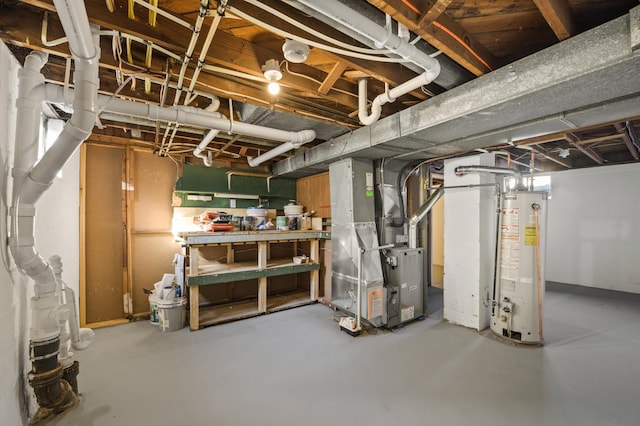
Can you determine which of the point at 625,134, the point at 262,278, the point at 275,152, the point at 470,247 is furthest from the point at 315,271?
the point at 625,134

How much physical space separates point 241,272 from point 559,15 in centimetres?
348

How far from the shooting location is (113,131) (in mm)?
3439

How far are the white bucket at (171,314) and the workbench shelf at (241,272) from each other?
0.42 feet

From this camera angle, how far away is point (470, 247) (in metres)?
3.17

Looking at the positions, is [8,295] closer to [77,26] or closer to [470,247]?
[77,26]

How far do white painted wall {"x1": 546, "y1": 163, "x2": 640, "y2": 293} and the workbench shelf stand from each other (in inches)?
190

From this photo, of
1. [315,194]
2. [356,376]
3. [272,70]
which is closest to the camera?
[272,70]

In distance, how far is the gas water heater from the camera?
2.71m

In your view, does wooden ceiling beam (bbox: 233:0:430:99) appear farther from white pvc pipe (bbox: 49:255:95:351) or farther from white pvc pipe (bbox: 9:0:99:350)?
white pvc pipe (bbox: 49:255:95:351)

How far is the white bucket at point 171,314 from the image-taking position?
10.1 ft

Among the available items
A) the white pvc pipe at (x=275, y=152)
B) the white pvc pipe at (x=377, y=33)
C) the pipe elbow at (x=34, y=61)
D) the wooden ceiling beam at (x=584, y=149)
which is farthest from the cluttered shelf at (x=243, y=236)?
the wooden ceiling beam at (x=584, y=149)

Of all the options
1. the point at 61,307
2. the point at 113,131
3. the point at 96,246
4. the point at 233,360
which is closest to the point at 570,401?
the point at 233,360

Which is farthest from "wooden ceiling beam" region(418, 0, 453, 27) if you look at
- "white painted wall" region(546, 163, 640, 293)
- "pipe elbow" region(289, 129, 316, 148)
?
"white painted wall" region(546, 163, 640, 293)

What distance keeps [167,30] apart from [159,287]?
283 centimetres
